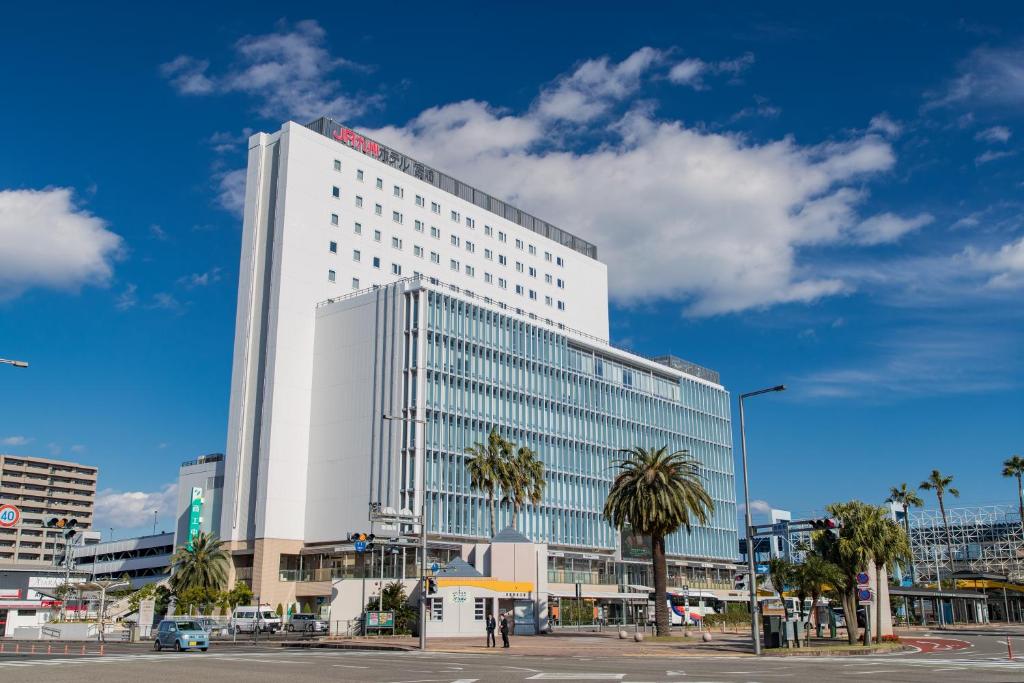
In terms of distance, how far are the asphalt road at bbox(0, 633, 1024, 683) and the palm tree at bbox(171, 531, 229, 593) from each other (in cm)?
4660

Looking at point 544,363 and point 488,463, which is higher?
point 544,363

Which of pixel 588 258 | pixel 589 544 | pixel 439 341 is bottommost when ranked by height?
pixel 589 544

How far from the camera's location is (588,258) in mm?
128750

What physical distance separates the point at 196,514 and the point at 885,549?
Answer: 70555 mm

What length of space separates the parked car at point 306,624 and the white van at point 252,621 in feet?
4.25

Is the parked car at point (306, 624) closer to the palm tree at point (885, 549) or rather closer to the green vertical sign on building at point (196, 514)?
the green vertical sign on building at point (196, 514)

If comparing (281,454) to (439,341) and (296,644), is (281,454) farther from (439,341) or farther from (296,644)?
(296,644)

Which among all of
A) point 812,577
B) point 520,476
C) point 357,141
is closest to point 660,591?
point 812,577

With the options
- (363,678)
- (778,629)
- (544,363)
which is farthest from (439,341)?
(363,678)

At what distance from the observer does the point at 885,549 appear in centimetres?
4816

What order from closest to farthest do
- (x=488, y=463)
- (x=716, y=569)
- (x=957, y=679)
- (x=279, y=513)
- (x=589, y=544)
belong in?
(x=957, y=679)
(x=488, y=463)
(x=279, y=513)
(x=589, y=544)
(x=716, y=569)

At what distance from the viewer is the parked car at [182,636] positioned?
43.4m

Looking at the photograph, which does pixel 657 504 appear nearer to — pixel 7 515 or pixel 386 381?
pixel 7 515

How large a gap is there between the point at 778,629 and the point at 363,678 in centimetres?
2644
